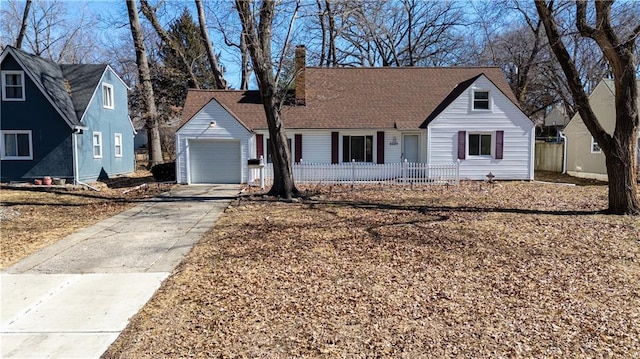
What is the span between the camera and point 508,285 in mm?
5863

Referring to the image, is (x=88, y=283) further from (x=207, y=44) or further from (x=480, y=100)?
(x=207, y=44)

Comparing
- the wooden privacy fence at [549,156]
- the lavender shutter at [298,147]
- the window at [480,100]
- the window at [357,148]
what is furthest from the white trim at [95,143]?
the wooden privacy fence at [549,156]

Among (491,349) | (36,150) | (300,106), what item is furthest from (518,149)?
(36,150)

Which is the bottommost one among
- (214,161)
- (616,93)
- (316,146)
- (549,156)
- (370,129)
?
(214,161)

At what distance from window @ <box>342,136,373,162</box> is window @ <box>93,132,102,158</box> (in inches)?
492

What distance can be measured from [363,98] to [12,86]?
16.2 metres

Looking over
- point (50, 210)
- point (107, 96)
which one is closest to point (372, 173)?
point (50, 210)

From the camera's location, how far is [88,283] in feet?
20.4

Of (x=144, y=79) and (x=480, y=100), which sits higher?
(x=144, y=79)

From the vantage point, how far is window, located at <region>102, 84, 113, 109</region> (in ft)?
74.8

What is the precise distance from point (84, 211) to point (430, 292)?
36.1 feet

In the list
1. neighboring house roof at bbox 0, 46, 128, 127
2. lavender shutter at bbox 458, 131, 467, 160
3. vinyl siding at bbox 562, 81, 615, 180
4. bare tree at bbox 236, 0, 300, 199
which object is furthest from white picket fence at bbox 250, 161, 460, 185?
neighboring house roof at bbox 0, 46, 128, 127

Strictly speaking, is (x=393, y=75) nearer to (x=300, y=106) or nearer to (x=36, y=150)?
(x=300, y=106)

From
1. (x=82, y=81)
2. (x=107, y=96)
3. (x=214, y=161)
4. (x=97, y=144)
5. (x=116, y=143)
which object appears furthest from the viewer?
(x=116, y=143)
